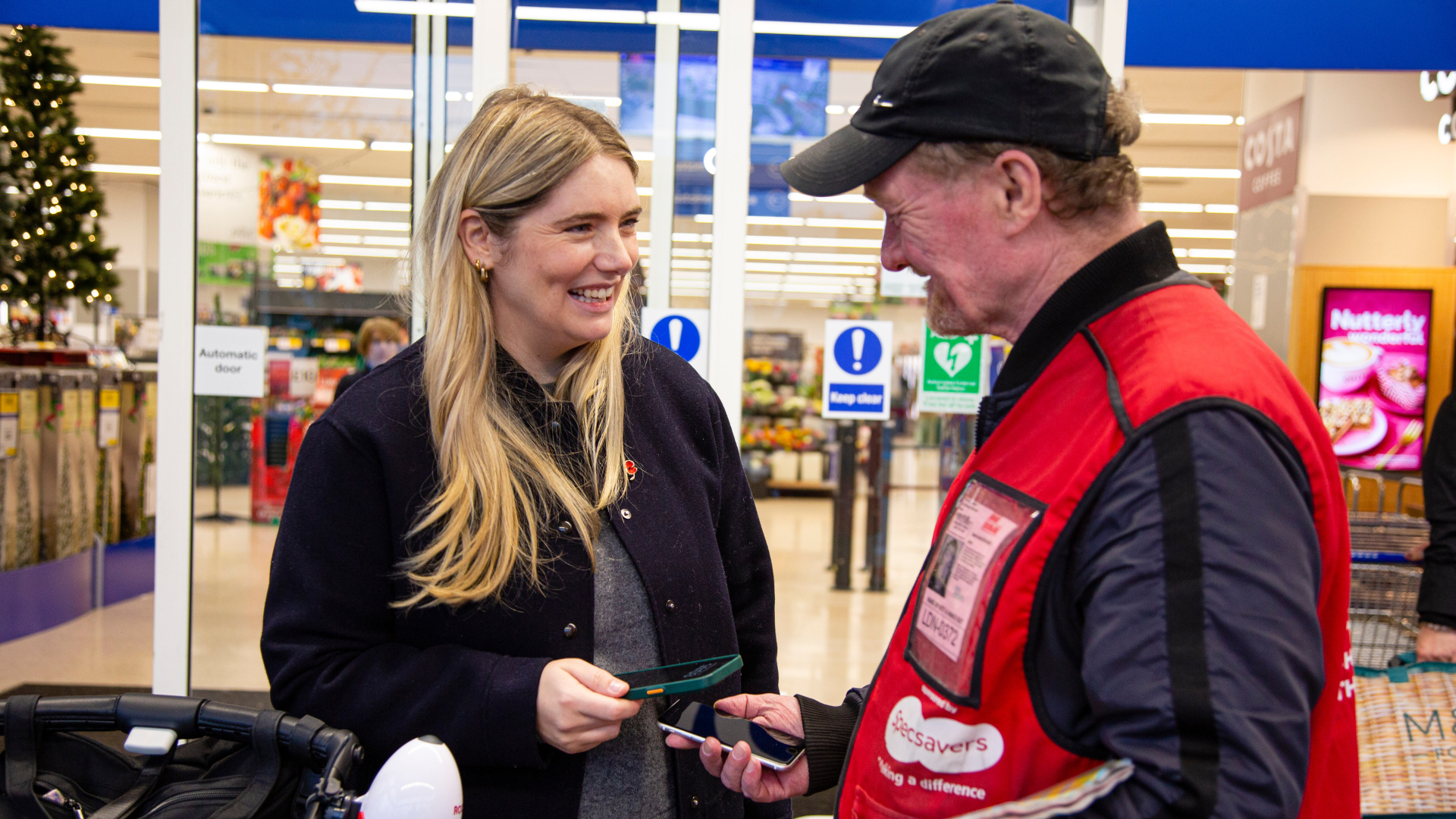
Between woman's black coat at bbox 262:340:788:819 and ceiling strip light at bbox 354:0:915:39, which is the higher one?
ceiling strip light at bbox 354:0:915:39

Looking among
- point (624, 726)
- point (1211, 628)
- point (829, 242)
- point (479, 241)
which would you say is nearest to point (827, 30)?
point (829, 242)

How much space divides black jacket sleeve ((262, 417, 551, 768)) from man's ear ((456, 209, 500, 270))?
1.05ft

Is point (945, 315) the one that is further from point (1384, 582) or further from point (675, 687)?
point (1384, 582)

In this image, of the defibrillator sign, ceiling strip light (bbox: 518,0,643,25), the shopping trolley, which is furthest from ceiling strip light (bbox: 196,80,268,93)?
the shopping trolley

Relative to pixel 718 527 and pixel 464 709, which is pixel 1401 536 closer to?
pixel 718 527

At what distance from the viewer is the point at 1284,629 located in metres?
0.69

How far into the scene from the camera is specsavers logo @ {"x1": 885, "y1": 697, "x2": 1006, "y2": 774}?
839 mm

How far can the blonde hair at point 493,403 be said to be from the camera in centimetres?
129

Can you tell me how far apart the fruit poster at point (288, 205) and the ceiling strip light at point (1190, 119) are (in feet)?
28.0

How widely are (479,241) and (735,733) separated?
0.78 m

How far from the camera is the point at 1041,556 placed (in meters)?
0.80

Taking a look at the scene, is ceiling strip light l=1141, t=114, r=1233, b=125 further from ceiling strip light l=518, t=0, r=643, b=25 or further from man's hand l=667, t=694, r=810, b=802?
man's hand l=667, t=694, r=810, b=802

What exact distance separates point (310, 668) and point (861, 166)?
3.07 feet

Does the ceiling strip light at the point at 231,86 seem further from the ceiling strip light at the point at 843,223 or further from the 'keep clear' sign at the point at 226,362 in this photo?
the ceiling strip light at the point at 843,223
